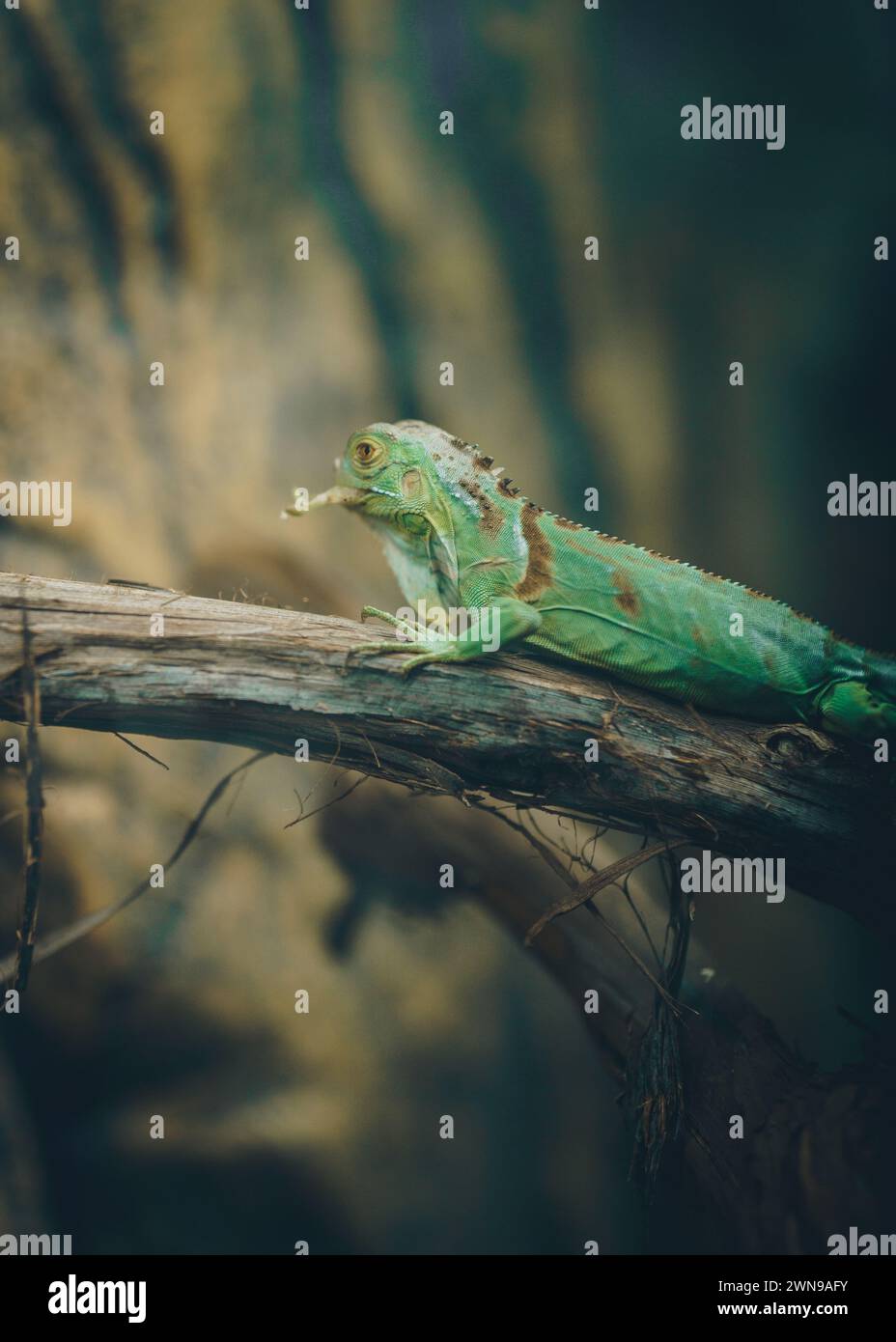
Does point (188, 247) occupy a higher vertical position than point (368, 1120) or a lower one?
higher

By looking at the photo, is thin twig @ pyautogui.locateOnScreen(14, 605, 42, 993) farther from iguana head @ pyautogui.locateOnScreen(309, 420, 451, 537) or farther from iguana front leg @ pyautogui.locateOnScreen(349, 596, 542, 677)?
iguana head @ pyautogui.locateOnScreen(309, 420, 451, 537)

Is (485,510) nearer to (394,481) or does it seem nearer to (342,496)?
(394,481)

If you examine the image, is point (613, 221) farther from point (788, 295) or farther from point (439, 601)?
point (439, 601)

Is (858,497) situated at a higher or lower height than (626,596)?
higher
